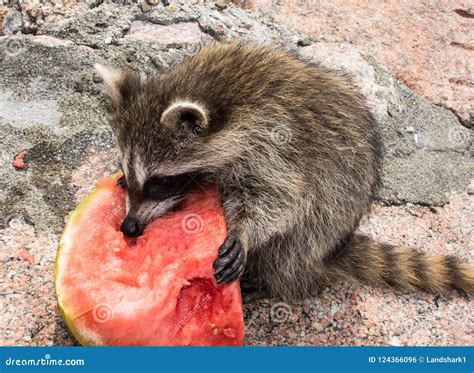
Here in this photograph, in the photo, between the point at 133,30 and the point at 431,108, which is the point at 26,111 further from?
the point at 431,108

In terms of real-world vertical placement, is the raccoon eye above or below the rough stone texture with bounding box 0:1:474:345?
above

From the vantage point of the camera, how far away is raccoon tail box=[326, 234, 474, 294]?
3.64 metres

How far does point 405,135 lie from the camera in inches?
177

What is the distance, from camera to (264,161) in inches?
130

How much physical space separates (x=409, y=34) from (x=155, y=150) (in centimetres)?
318

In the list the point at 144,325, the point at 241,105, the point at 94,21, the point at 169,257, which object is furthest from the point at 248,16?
the point at 144,325

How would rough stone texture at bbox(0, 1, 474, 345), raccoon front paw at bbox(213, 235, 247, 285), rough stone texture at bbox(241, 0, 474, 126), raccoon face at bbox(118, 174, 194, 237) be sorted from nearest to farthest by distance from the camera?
1. raccoon front paw at bbox(213, 235, 247, 285)
2. raccoon face at bbox(118, 174, 194, 237)
3. rough stone texture at bbox(0, 1, 474, 345)
4. rough stone texture at bbox(241, 0, 474, 126)

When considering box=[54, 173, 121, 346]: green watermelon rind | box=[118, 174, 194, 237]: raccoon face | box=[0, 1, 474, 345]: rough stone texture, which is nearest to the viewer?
box=[54, 173, 121, 346]: green watermelon rind

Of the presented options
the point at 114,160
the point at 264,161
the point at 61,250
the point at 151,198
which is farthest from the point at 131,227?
the point at 114,160

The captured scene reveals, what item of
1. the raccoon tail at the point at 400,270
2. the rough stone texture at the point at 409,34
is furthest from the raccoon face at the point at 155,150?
the rough stone texture at the point at 409,34

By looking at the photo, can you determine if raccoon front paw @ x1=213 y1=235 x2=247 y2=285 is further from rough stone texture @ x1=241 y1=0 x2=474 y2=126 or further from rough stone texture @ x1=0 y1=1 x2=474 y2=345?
rough stone texture @ x1=241 y1=0 x2=474 y2=126

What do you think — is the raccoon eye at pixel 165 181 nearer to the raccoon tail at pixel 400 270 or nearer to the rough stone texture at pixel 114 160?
the rough stone texture at pixel 114 160

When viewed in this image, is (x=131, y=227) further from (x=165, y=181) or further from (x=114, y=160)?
(x=114, y=160)

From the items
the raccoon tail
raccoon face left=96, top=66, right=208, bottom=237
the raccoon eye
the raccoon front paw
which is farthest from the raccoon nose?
the raccoon tail
